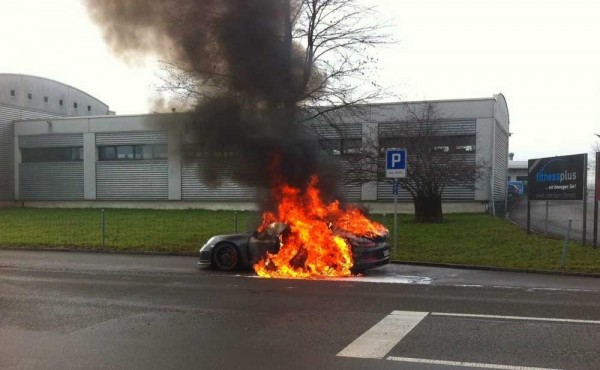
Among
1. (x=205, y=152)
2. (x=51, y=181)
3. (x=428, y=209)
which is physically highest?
(x=205, y=152)

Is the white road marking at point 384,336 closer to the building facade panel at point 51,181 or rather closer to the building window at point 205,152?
the building window at point 205,152

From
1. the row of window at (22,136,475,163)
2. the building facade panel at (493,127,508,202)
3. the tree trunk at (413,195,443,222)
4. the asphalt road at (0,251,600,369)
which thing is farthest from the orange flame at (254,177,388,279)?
the building facade panel at (493,127,508,202)

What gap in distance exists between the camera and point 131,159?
1177 inches

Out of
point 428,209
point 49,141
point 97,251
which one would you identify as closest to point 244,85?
point 97,251

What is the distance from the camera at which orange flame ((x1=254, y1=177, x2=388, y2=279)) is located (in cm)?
973

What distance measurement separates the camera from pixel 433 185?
787 inches

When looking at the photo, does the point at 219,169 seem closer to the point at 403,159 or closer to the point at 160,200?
the point at 403,159

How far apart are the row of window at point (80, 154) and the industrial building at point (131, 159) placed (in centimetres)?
6

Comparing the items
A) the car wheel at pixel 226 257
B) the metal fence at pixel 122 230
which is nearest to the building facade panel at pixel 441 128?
the metal fence at pixel 122 230

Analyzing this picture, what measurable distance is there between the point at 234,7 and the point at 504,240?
30.3 feet

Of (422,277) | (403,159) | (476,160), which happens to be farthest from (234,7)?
(476,160)

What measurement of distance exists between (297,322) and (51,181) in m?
29.8

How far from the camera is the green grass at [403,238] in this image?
11.9 metres

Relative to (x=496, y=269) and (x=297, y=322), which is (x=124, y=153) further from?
(x=297, y=322)
